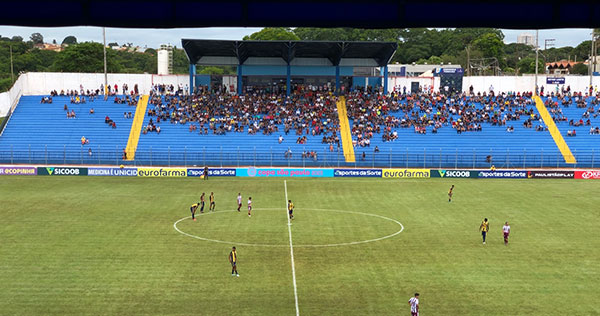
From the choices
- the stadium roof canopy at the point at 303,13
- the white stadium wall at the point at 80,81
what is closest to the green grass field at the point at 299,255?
the stadium roof canopy at the point at 303,13

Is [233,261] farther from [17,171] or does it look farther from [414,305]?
[17,171]

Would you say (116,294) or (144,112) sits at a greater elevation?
(144,112)

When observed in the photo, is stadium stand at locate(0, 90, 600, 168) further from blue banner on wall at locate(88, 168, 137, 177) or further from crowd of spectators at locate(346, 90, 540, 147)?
blue banner on wall at locate(88, 168, 137, 177)

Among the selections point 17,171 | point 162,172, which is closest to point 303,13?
point 162,172

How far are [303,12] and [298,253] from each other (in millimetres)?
18515

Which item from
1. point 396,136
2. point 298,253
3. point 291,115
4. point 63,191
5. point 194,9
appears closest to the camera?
point 194,9

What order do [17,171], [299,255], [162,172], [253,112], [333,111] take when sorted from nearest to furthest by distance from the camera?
[299,255]
[17,171]
[162,172]
[253,112]
[333,111]

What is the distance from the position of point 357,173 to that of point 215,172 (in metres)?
14.7

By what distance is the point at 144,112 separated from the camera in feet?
260

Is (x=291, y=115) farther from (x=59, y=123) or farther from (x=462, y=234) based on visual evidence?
(x=462, y=234)

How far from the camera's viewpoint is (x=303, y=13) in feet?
47.6

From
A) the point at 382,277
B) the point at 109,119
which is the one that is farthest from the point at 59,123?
the point at 382,277

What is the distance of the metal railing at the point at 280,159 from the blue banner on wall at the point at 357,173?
267 cm

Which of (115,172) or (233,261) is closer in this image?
(233,261)
